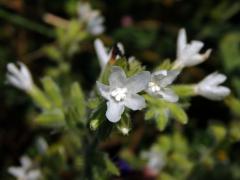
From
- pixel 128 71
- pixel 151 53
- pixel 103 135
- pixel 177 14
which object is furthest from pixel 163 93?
pixel 177 14

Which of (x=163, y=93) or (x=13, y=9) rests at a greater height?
(x=13, y=9)

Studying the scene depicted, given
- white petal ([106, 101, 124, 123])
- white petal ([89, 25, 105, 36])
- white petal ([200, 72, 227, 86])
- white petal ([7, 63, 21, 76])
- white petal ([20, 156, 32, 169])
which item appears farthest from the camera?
white petal ([89, 25, 105, 36])

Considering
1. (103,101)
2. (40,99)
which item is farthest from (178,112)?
(40,99)

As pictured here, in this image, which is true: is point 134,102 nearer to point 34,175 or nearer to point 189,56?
point 189,56

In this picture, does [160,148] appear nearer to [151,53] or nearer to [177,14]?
[151,53]

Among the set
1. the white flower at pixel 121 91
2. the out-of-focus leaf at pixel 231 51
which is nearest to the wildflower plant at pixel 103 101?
the white flower at pixel 121 91

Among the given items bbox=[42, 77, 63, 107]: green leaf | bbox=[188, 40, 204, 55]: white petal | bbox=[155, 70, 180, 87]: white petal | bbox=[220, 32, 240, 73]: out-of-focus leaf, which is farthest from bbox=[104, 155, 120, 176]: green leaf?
bbox=[220, 32, 240, 73]: out-of-focus leaf

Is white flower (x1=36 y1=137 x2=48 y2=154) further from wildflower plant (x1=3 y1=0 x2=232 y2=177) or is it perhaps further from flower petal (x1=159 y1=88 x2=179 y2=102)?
flower petal (x1=159 y1=88 x2=179 y2=102)
